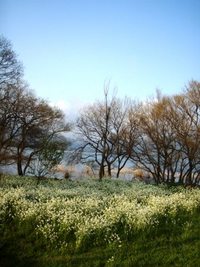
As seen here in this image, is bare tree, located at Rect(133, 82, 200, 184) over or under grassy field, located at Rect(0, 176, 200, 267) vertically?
over

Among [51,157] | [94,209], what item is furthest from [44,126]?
[94,209]

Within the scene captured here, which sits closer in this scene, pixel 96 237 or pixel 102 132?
pixel 96 237

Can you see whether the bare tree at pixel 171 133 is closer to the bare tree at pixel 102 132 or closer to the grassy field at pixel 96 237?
the bare tree at pixel 102 132

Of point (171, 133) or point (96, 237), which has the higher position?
point (171, 133)

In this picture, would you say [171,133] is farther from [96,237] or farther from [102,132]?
[96,237]

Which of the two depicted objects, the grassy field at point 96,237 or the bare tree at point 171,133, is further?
the bare tree at point 171,133

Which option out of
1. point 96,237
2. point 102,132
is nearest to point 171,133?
point 102,132

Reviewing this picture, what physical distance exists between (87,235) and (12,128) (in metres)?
29.3

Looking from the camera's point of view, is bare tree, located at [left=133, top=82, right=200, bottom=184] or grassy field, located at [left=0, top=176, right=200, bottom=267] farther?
bare tree, located at [left=133, top=82, right=200, bottom=184]

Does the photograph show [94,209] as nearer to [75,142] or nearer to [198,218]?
[198,218]

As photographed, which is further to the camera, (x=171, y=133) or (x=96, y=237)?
(x=171, y=133)

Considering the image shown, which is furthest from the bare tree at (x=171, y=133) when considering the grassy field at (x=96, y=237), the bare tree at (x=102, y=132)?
the grassy field at (x=96, y=237)

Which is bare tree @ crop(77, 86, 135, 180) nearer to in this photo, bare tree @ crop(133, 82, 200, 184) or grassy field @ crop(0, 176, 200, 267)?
bare tree @ crop(133, 82, 200, 184)

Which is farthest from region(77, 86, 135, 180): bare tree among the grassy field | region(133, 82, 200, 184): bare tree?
the grassy field
